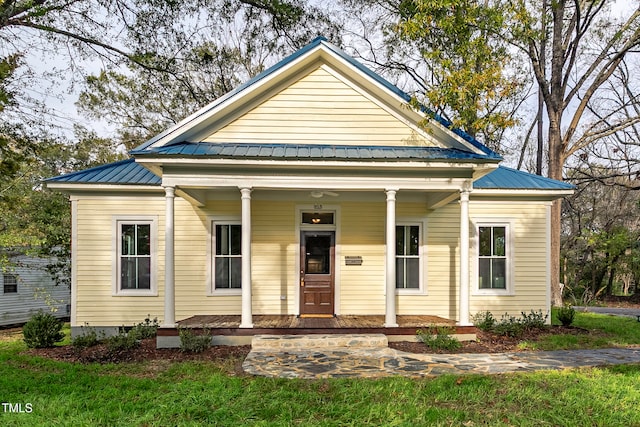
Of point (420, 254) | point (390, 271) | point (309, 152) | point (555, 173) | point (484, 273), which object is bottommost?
point (484, 273)

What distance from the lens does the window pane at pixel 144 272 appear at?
33.1 ft

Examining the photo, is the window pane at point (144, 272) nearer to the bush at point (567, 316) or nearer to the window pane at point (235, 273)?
the window pane at point (235, 273)

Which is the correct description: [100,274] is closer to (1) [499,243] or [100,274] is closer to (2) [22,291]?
(1) [499,243]

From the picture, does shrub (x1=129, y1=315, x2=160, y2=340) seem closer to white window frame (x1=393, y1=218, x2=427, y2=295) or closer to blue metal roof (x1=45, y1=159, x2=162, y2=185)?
blue metal roof (x1=45, y1=159, x2=162, y2=185)

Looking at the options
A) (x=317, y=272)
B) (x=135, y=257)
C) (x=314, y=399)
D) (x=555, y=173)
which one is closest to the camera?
(x=314, y=399)

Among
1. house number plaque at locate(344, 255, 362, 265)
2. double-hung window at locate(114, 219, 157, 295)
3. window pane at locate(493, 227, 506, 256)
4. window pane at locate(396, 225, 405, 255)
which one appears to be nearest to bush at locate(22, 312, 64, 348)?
double-hung window at locate(114, 219, 157, 295)

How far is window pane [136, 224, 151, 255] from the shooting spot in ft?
33.2

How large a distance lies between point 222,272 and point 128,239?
101 inches

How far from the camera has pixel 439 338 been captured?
8.04 m

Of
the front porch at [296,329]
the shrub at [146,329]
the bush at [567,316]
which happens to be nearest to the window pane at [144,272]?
the shrub at [146,329]

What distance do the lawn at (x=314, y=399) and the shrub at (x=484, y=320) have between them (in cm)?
322

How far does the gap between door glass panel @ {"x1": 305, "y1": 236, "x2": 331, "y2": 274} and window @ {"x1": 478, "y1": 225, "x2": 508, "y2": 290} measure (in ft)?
13.5

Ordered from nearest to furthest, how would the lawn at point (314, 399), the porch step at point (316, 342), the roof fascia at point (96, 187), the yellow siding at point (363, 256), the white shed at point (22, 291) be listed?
the lawn at point (314, 399)
the porch step at point (316, 342)
the roof fascia at point (96, 187)
the yellow siding at point (363, 256)
the white shed at point (22, 291)

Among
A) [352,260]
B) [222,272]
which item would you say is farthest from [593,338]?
[222,272]
